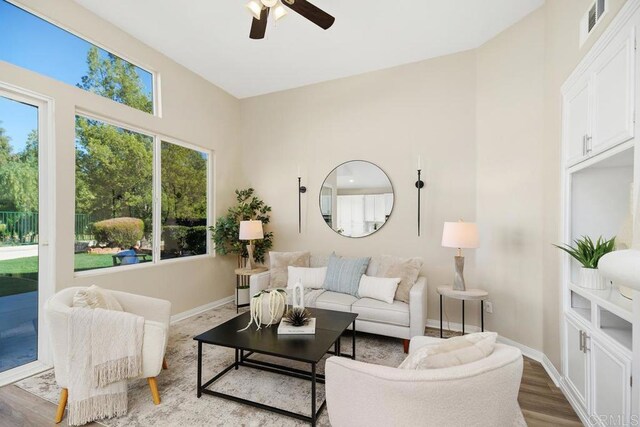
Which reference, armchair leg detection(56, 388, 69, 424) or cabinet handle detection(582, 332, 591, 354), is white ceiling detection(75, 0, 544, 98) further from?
armchair leg detection(56, 388, 69, 424)

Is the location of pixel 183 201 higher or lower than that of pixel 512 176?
lower

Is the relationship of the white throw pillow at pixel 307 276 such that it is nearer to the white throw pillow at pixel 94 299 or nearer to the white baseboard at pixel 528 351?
the white baseboard at pixel 528 351

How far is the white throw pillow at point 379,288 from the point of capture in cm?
310

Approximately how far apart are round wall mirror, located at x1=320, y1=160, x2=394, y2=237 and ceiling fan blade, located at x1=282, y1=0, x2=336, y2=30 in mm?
1963

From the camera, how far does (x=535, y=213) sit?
9.25 ft

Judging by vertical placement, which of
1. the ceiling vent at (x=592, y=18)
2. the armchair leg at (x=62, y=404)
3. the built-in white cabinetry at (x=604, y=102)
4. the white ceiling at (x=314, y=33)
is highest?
the white ceiling at (x=314, y=33)

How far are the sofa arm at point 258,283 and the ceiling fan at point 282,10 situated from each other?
269cm

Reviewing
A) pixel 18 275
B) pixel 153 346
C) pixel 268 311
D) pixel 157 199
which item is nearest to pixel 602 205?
pixel 268 311

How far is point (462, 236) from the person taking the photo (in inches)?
113

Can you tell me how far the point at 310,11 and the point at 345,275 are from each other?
2.62m

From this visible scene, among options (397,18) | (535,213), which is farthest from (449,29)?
(535,213)

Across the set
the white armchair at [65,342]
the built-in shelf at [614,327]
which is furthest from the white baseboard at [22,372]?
the built-in shelf at [614,327]

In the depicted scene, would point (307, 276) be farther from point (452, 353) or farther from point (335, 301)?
point (452, 353)

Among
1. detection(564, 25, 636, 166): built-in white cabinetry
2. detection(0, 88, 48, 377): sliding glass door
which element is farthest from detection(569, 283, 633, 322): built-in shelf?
detection(0, 88, 48, 377): sliding glass door
